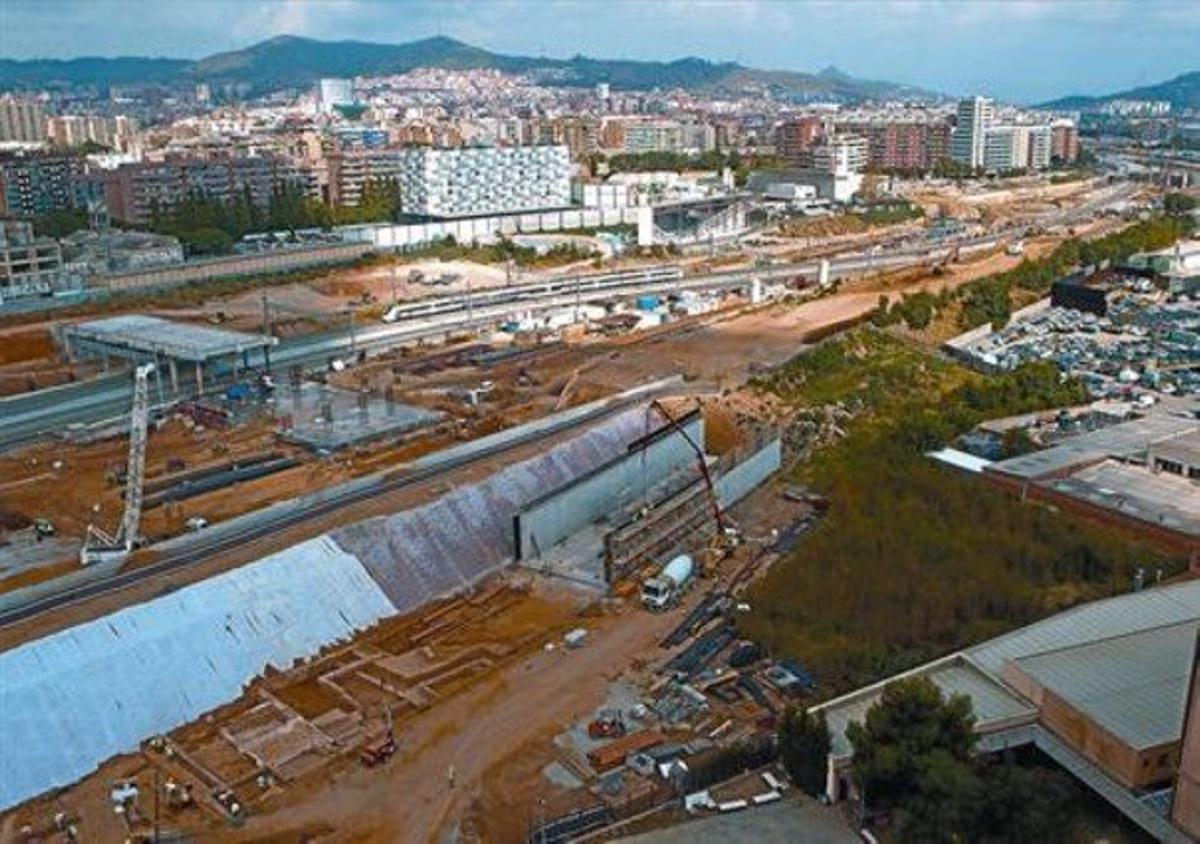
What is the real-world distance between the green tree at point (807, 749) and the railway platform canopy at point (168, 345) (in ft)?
80.3

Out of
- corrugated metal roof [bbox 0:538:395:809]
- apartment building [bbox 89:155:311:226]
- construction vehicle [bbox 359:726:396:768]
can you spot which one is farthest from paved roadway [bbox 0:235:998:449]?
apartment building [bbox 89:155:311:226]

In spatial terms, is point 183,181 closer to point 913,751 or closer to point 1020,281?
point 1020,281

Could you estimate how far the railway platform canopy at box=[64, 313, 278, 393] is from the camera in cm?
3394

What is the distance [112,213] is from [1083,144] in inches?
4825

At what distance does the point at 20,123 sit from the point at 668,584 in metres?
125

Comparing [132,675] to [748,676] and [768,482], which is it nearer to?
[748,676]

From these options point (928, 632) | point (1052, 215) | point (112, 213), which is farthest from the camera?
point (1052, 215)

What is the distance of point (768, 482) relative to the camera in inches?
1077

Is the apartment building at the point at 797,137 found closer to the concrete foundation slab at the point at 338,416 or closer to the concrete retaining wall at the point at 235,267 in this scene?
the concrete retaining wall at the point at 235,267

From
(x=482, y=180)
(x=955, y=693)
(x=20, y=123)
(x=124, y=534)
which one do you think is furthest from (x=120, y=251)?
(x=20, y=123)

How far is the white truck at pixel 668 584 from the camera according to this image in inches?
800

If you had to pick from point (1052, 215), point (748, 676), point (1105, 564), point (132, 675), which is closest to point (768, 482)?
point (1105, 564)

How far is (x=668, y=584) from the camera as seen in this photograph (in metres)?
20.6

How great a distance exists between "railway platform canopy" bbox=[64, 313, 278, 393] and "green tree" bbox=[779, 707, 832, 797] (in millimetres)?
24490
